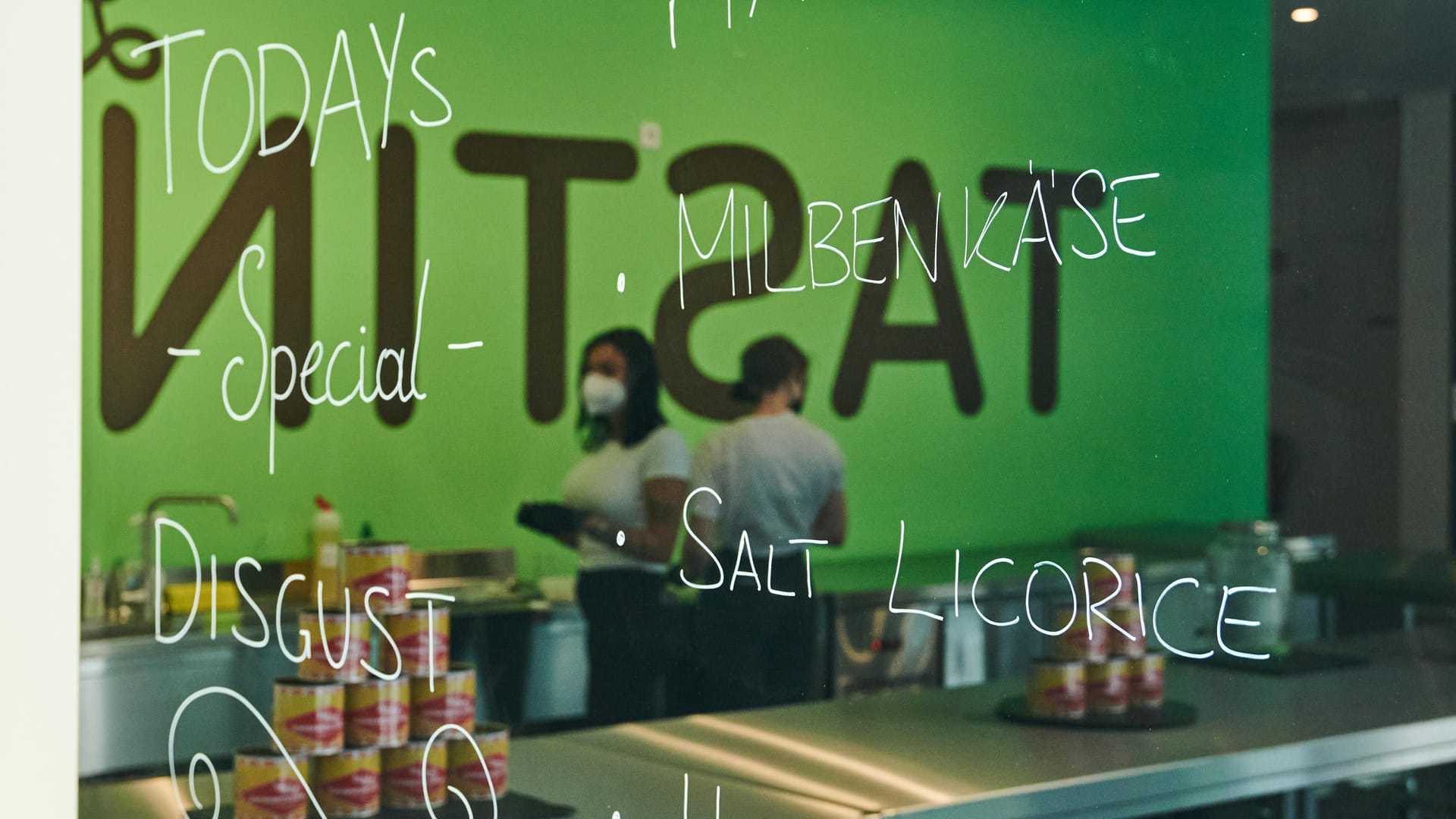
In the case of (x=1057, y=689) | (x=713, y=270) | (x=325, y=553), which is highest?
(x=713, y=270)

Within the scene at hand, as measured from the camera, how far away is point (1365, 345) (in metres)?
1.11

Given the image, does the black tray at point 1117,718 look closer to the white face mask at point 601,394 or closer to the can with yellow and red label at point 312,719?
the white face mask at point 601,394

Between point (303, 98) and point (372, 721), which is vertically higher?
point (303, 98)

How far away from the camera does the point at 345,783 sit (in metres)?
1.17

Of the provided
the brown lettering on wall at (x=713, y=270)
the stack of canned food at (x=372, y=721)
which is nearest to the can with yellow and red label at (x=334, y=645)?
the stack of canned food at (x=372, y=721)

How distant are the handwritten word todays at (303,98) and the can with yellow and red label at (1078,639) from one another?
71 cm

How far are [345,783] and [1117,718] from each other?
0.68 metres

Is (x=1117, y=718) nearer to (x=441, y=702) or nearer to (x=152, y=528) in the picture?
(x=441, y=702)

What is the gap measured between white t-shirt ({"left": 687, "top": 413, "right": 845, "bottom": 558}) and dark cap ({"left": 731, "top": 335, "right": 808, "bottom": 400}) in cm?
2

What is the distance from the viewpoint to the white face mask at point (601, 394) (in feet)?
3.91

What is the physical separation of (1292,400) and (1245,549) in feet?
0.43

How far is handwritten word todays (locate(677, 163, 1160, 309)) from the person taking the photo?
44.8 inches

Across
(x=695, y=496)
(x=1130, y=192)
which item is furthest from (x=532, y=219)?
(x=1130, y=192)

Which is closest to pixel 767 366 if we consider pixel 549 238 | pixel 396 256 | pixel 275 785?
pixel 549 238
